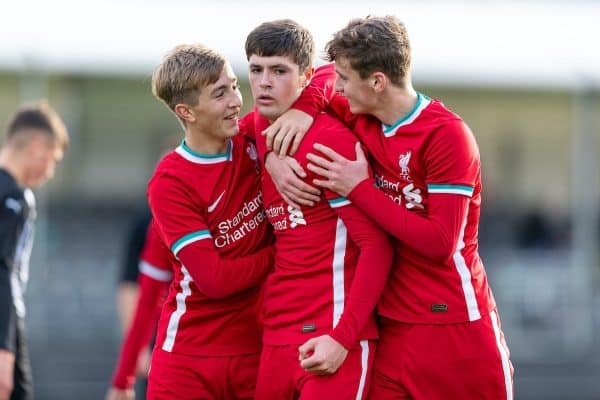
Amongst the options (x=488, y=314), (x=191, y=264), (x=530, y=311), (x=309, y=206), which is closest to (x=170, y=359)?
(x=191, y=264)

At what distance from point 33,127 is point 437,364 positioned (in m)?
3.25

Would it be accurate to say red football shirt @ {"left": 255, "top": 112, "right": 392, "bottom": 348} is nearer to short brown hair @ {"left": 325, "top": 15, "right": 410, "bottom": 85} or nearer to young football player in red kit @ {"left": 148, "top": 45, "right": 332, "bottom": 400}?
young football player in red kit @ {"left": 148, "top": 45, "right": 332, "bottom": 400}

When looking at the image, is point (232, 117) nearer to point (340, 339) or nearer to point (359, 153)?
point (359, 153)

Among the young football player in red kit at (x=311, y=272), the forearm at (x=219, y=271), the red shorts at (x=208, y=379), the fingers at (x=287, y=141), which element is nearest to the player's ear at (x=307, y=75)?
the young football player in red kit at (x=311, y=272)

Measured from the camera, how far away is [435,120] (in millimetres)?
4227

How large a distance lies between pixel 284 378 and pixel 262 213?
0.71 m

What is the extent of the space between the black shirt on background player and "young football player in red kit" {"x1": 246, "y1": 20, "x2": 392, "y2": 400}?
222 cm

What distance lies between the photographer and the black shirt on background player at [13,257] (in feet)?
20.1

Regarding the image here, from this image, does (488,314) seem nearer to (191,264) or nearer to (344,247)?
(344,247)

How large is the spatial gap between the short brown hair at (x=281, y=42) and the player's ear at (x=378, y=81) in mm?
325

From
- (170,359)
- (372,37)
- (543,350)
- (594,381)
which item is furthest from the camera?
(543,350)

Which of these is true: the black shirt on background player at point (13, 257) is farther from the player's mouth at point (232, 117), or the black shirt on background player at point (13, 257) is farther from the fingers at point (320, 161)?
the fingers at point (320, 161)

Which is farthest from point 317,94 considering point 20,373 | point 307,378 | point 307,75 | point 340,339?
point 20,373

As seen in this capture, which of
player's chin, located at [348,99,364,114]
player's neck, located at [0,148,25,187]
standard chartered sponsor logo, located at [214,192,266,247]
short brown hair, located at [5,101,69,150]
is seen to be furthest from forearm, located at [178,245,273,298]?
short brown hair, located at [5,101,69,150]
